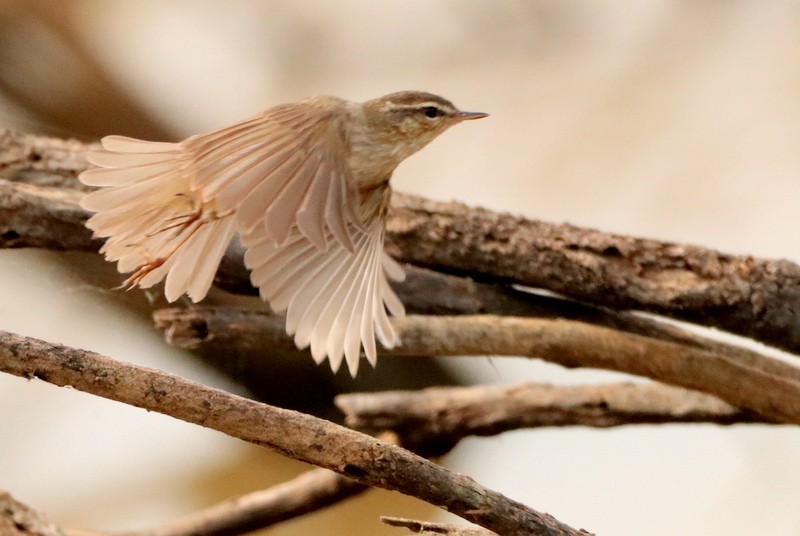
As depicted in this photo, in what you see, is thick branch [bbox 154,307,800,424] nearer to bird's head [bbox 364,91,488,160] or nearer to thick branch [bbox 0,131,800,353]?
thick branch [bbox 0,131,800,353]

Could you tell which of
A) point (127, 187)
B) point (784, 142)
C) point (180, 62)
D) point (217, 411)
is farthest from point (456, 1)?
point (217, 411)

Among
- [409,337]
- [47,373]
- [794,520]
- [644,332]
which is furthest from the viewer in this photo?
[794,520]

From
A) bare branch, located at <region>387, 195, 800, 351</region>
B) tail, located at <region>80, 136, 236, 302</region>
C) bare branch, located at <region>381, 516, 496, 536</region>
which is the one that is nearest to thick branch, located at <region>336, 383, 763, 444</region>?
bare branch, located at <region>387, 195, 800, 351</region>

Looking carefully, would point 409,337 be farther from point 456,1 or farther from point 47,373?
point 456,1

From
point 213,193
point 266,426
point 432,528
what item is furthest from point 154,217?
point 432,528

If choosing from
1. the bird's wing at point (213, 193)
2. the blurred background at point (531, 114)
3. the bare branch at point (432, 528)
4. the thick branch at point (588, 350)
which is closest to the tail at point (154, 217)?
the bird's wing at point (213, 193)

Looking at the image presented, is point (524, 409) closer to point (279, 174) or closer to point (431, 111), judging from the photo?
point (431, 111)
